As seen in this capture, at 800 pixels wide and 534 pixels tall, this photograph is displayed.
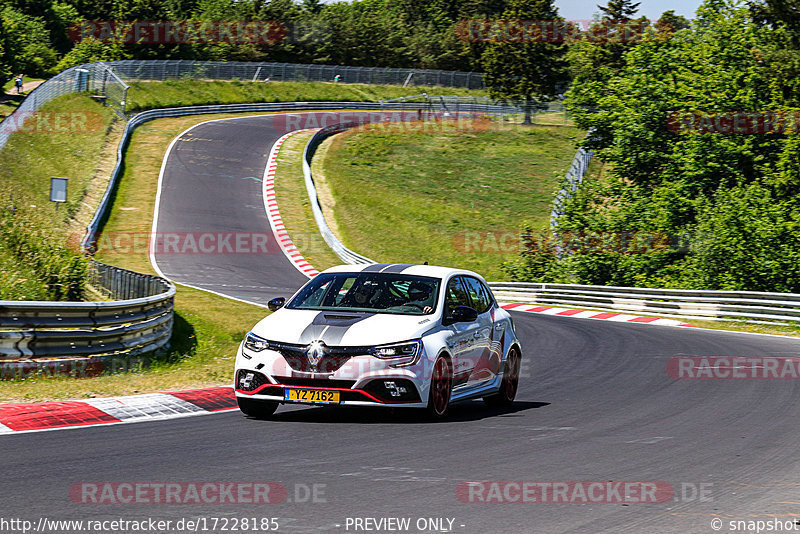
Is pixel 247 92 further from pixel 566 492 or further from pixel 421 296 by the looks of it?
pixel 566 492

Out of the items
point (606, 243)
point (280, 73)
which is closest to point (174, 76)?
point (280, 73)

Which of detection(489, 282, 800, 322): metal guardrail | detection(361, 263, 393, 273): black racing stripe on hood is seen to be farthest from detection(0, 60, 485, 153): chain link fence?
detection(361, 263, 393, 273): black racing stripe on hood

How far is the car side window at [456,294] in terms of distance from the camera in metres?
10.6

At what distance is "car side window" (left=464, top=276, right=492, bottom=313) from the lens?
11.3 meters

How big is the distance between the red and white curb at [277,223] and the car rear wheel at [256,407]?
67.3 feet

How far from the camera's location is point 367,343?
9.31 meters

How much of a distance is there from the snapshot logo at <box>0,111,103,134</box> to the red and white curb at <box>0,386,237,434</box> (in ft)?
103

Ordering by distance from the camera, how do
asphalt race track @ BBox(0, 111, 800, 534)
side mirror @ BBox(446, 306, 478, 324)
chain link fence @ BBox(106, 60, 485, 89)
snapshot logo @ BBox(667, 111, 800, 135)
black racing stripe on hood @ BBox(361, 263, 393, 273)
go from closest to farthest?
asphalt race track @ BBox(0, 111, 800, 534) → side mirror @ BBox(446, 306, 478, 324) → black racing stripe on hood @ BBox(361, 263, 393, 273) → snapshot logo @ BBox(667, 111, 800, 135) → chain link fence @ BBox(106, 60, 485, 89)

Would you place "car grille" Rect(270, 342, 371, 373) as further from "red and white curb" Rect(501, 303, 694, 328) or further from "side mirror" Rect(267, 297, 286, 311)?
"red and white curb" Rect(501, 303, 694, 328)

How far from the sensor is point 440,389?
31.9 ft

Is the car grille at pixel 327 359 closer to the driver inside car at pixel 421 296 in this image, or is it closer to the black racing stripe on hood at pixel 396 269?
the driver inside car at pixel 421 296

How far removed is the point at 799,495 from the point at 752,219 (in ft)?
90.0

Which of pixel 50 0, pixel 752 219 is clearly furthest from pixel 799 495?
pixel 50 0

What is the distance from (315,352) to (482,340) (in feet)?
7.83
